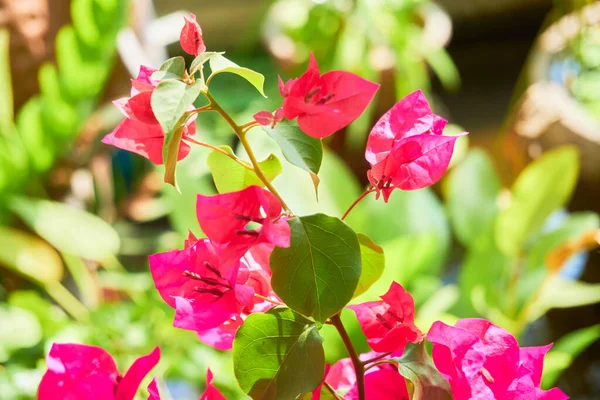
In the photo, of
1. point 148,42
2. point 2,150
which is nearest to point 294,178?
point 2,150

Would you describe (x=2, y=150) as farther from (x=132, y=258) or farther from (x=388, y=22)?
(x=388, y=22)

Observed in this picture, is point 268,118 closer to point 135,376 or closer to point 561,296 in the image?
point 135,376

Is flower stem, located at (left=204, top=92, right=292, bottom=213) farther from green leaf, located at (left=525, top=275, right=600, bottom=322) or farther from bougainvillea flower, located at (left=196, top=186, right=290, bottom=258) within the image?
green leaf, located at (left=525, top=275, right=600, bottom=322)

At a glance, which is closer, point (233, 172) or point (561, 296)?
point (233, 172)

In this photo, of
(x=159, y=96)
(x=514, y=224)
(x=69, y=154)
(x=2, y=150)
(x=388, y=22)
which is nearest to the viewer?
(x=159, y=96)

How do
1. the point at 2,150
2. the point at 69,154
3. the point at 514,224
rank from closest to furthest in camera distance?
the point at 514,224 → the point at 2,150 → the point at 69,154

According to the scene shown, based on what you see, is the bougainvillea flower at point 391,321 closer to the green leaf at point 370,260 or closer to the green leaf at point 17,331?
the green leaf at point 370,260

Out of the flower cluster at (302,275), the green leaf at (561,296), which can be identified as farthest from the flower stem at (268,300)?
the green leaf at (561,296)

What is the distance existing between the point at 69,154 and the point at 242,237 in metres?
0.94

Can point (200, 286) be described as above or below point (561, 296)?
above

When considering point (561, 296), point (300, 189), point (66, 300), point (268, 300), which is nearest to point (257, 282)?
point (268, 300)

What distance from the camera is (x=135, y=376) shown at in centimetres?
25

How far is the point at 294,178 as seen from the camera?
649 mm

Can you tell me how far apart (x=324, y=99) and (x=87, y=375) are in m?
0.15
